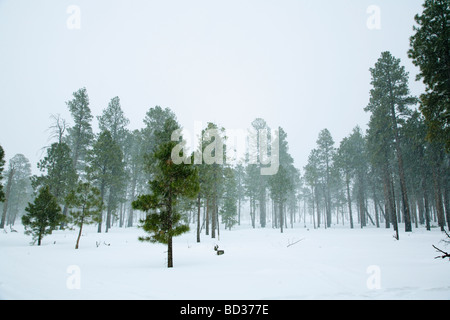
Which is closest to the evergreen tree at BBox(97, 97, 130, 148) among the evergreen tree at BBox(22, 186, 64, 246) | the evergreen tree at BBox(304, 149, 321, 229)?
the evergreen tree at BBox(22, 186, 64, 246)

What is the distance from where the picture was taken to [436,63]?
43.7 feet

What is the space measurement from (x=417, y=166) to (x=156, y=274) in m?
32.3

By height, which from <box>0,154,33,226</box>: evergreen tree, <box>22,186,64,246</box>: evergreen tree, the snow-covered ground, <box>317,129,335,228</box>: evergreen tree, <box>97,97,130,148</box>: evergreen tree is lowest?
the snow-covered ground

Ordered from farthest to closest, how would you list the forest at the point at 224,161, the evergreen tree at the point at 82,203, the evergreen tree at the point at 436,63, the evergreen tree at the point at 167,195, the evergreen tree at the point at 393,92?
the evergreen tree at the point at 393,92
the evergreen tree at the point at 82,203
the evergreen tree at the point at 436,63
the forest at the point at 224,161
the evergreen tree at the point at 167,195

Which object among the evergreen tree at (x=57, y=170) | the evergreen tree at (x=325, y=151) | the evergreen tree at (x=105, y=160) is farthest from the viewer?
the evergreen tree at (x=325, y=151)

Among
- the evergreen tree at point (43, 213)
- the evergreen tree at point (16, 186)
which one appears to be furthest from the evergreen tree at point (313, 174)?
the evergreen tree at point (16, 186)

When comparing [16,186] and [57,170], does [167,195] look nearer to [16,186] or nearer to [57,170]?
[57,170]

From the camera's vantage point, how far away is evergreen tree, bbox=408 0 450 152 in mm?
13008

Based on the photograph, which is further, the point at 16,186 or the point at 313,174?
the point at 16,186

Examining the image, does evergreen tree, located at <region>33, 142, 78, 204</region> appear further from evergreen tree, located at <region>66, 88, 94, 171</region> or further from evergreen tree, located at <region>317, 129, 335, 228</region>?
evergreen tree, located at <region>317, 129, 335, 228</region>

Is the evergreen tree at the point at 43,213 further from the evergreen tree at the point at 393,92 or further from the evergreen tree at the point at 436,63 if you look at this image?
the evergreen tree at the point at 393,92

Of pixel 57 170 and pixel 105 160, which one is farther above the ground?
pixel 105 160

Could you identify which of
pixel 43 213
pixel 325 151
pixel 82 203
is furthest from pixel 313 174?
pixel 43 213

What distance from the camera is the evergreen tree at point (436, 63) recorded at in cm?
1301
